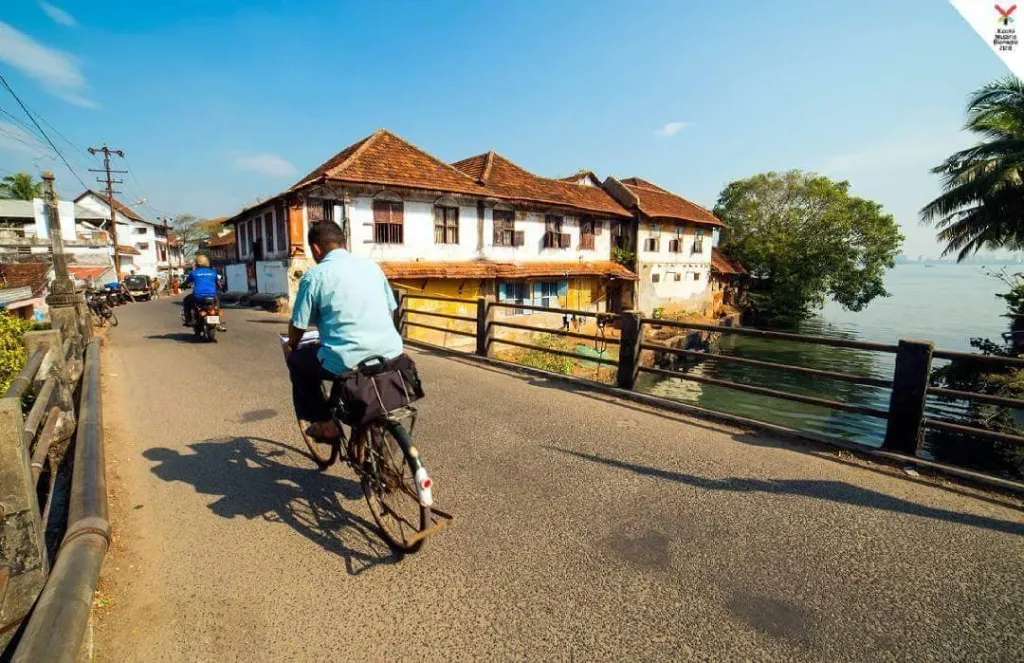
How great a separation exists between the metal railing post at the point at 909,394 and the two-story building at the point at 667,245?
2280cm

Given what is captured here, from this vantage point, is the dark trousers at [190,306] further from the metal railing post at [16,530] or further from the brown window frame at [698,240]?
the brown window frame at [698,240]

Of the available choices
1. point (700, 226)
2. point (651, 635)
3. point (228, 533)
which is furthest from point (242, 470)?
point (700, 226)

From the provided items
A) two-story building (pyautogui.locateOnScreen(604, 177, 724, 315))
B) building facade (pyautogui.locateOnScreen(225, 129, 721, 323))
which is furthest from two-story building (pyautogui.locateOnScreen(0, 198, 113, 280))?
two-story building (pyautogui.locateOnScreen(604, 177, 724, 315))

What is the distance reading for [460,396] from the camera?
245 inches

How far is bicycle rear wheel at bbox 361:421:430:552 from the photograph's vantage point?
282 cm

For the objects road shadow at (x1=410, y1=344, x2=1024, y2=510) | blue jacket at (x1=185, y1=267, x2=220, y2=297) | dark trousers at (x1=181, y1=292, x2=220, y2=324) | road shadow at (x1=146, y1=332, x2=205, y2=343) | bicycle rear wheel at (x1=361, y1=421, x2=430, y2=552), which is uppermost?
blue jacket at (x1=185, y1=267, x2=220, y2=297)

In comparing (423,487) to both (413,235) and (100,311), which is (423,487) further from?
(100,311)

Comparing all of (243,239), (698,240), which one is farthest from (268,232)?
(698,240)

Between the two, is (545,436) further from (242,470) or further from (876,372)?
(876,372)

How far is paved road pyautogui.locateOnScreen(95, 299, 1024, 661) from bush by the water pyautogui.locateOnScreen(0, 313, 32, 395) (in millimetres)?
2611

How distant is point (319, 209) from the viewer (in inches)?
647

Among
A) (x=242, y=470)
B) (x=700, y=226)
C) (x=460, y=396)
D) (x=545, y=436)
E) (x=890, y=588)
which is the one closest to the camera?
(x=890, y=588)

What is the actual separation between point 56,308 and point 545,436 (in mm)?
8631

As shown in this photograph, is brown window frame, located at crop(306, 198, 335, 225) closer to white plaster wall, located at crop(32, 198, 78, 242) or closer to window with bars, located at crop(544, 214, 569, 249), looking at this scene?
window with bars, located at crop(544, 214, 569, 249)
